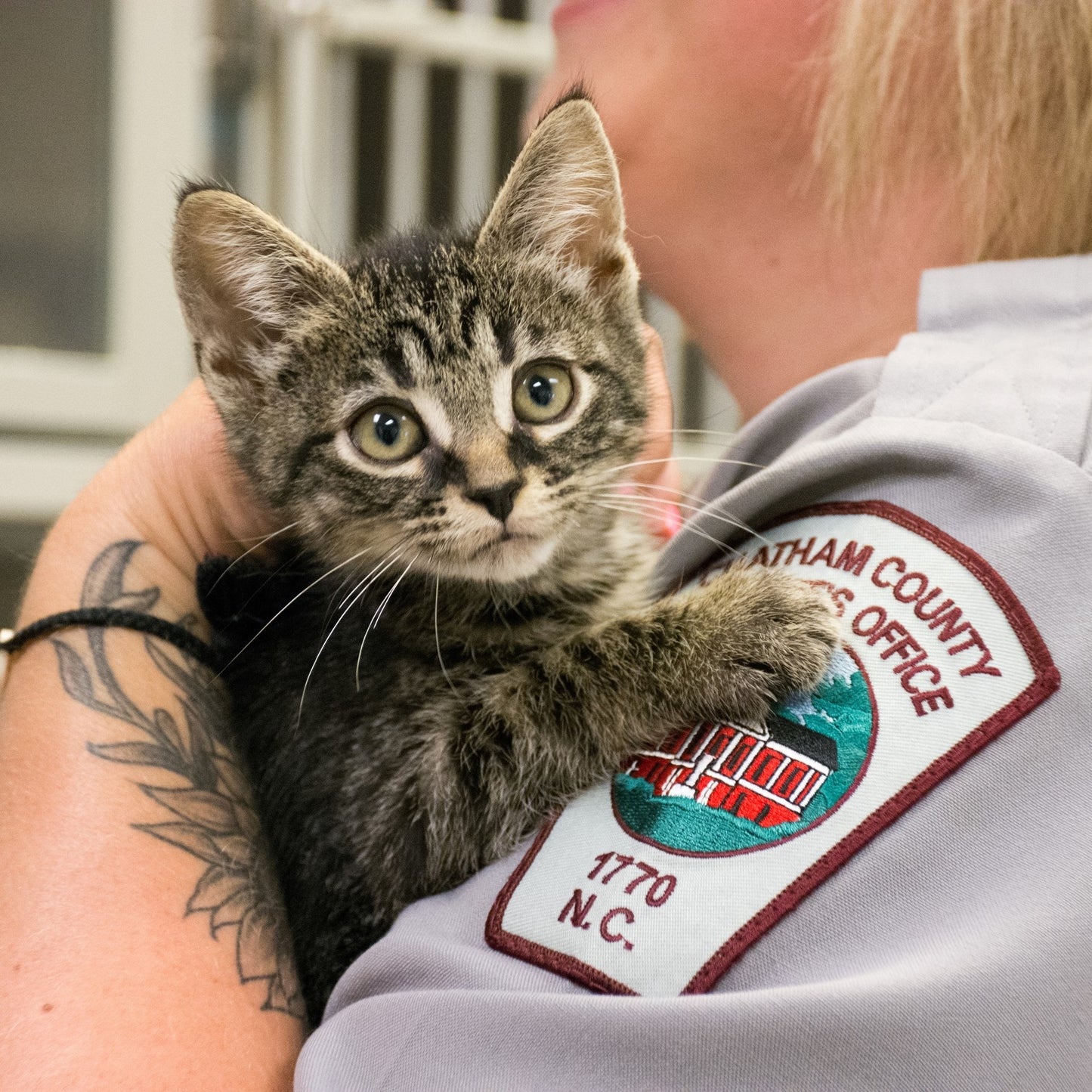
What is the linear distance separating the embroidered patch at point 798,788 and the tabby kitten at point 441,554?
112 mm

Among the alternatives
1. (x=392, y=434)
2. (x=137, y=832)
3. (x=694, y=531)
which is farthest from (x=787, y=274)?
(x=137, y=832)

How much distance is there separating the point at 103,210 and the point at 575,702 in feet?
7.55

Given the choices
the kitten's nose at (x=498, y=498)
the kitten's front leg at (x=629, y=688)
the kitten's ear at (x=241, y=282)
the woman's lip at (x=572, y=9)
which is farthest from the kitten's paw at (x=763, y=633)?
the woman's lip at (x=572, y=9)

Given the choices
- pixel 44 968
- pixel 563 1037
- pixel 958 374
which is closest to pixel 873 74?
pixel 958 374

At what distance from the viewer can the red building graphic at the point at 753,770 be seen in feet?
2.41

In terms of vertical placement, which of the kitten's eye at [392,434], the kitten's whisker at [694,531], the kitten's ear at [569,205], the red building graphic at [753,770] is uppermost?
the kitten's ear at [569,205]

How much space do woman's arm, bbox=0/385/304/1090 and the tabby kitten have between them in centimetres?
7

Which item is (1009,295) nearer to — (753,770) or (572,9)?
(753,770)

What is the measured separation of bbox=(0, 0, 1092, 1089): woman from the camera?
0.67 m

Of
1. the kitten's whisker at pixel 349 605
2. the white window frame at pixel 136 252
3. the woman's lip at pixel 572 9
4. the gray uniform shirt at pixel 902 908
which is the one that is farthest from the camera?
the white window frame at pixel 136 252

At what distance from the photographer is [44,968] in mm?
868

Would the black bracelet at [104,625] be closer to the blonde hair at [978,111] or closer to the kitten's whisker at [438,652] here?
the kitten's whisker at [438,652]

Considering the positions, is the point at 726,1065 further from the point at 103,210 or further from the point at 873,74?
the point at 103,210

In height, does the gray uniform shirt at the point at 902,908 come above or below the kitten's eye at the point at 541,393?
below
